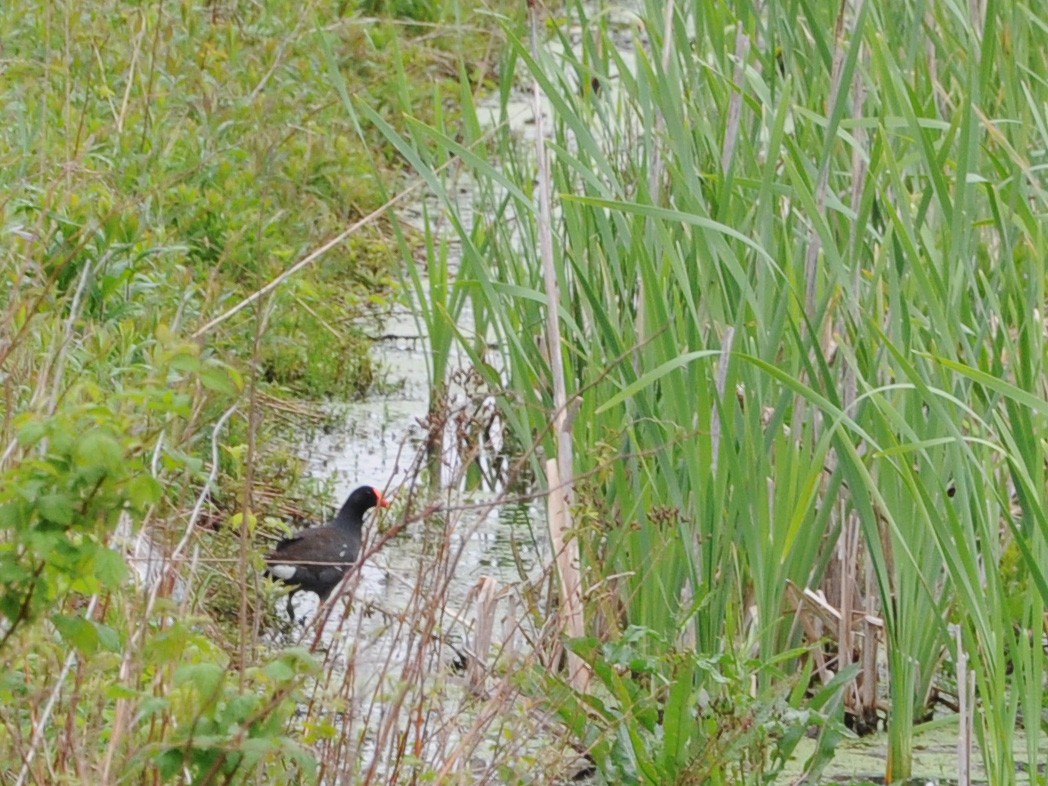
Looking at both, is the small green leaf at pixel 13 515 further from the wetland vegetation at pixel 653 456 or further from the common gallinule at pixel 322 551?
the common gallinule at pixel 322 551

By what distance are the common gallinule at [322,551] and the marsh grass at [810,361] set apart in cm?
68

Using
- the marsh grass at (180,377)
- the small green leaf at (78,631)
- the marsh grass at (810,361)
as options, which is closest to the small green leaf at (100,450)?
the marsh grass at (180,377)

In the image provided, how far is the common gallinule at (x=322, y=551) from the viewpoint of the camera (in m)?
4.16

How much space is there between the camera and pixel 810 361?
10.5 feet

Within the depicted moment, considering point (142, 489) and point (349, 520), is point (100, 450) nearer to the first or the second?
point (142, 489)

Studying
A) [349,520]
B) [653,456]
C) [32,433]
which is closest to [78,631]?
[32,433]

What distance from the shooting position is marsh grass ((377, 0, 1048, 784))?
2.82m

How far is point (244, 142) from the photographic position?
548cm

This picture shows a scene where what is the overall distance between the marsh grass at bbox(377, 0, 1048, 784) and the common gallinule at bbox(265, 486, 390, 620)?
2.23ft

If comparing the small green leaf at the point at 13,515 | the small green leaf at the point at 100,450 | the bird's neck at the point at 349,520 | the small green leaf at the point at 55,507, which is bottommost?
the bird's neck at the point at 349,520

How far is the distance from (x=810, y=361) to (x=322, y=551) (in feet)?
4.83

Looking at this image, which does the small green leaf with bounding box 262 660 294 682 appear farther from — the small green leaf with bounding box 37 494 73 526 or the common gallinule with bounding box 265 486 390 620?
the common gallinule with bounding box 265 486 390 620

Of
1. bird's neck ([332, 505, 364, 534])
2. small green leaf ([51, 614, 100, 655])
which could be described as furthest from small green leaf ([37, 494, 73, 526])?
bird's neck ([332, 505, 364, 534])

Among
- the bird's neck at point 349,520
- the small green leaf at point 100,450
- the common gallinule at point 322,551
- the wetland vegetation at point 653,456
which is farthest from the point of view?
the bird's neck at point 349,520
